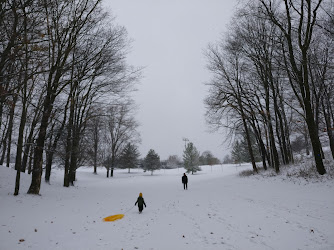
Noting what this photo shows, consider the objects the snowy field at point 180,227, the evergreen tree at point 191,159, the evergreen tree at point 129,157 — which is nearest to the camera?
the snowy field at point 180,227

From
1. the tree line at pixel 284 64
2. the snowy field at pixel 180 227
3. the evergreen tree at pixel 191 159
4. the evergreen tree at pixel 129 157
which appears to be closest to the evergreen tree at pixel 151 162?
the evergreen tree at pixel 129 157

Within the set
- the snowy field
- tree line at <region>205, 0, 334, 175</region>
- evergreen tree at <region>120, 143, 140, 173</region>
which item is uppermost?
tree line at <region>205, 0, 334, 175</region>

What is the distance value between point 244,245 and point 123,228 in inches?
151

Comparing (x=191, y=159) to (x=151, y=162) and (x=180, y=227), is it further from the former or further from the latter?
(x=180, y=227)

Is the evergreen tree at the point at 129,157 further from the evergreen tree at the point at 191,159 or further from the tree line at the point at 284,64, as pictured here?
the tree line at the point at 284,64

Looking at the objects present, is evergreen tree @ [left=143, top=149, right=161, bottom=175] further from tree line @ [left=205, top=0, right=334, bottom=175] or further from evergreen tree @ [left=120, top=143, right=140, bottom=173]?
tree line @ [left=205, top=0, right=334, bottom=175]

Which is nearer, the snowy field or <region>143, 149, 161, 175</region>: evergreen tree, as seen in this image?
the snowy field

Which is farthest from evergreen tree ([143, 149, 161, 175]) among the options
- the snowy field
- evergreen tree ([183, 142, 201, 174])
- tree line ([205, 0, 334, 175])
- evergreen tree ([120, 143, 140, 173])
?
the snowy field

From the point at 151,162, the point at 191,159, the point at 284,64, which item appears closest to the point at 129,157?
the point at 151,162

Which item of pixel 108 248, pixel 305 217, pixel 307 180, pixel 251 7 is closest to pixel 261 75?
pixel 251 7

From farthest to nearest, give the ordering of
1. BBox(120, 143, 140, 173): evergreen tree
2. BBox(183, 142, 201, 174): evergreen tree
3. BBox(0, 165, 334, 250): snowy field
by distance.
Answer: BBox(183, 142, 201, 174): evergreen tree, BBox(120, 143, 140, 173): evergreen tree, BBox(0, 165, 334, 250): snowy field

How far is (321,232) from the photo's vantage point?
191 inches

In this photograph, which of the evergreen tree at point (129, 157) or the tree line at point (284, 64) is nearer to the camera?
the tree line at point (284, 64)

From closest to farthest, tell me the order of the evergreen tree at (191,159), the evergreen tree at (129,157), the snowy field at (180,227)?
the snowy field at (180,227) → the evergreen tree at (129,157) → the evergreen tree at (191,159)
